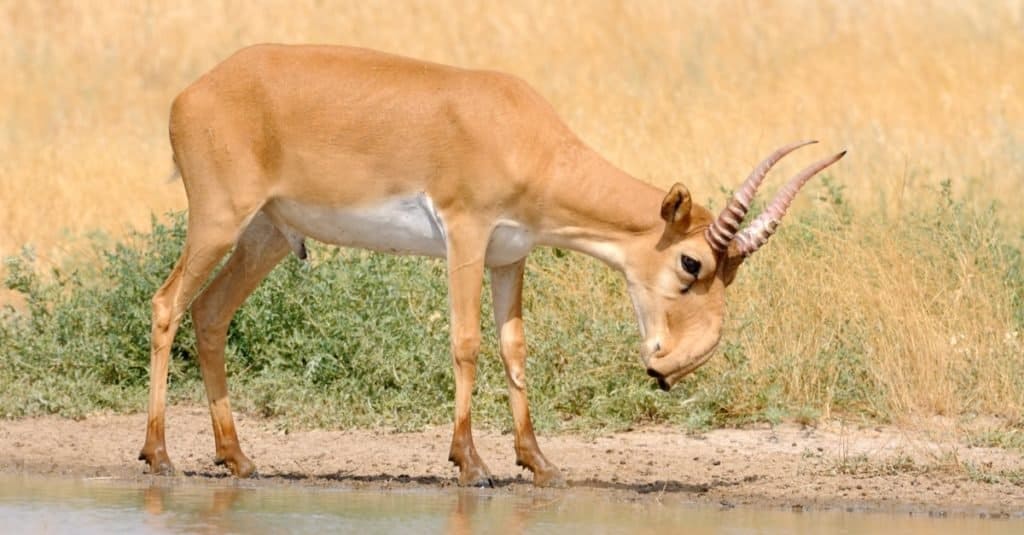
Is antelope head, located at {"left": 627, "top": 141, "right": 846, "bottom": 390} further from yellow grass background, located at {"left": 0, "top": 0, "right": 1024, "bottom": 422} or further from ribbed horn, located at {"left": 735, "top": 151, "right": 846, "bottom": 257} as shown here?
yellow grass background, located at {"left": 0, "top": 0, "right": 1024, "bottom": 422}

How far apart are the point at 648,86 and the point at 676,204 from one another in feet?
58.7

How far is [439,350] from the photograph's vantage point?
1397 centimetres

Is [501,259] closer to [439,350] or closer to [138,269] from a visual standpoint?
[439,350]

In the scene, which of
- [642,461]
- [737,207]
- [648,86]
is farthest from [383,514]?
[648,86]

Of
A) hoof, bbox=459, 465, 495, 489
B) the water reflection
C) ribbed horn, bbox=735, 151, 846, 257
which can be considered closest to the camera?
the water reflection

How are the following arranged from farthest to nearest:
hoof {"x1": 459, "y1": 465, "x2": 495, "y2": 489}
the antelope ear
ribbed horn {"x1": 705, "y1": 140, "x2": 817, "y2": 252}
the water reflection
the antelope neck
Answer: the antelope neck
hoof {"x1": 459, "y1": 465, "x2": 495, "y2": 489}
the antelope ear
ribbed horn {"x1": 705, "y1": 140, "x2": 817, "y2": 252}
the water reflection

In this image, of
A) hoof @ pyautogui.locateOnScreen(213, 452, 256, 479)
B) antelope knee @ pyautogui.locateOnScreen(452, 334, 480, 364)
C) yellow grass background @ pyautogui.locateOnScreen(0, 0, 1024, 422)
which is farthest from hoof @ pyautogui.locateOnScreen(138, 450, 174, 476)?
yellow grass background @ pyautogui.locateOnScreen(0, 0, 1024, 422)

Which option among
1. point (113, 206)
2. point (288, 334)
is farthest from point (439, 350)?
point (113, 206)

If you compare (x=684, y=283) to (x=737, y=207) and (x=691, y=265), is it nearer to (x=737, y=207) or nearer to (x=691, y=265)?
(x=691, y=265)

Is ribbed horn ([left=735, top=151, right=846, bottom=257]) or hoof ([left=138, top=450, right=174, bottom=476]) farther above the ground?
ribbed horn ([left=735, top=151, right=846, bottom=257])

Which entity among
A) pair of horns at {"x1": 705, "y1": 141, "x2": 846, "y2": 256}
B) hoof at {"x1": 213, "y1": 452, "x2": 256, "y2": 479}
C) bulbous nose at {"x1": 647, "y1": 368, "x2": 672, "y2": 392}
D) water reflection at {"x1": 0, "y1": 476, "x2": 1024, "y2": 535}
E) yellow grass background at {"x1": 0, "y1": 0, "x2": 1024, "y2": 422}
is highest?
yellow grass background at {"x1": 0, "y1": 0, "x2": 1024, "y2": 422}

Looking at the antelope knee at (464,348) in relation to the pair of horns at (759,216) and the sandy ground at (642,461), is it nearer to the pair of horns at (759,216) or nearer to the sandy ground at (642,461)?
the sandy ground at (642,461)

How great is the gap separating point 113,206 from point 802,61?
41.0 feet

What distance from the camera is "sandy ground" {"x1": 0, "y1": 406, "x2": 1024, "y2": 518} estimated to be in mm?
11016
